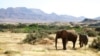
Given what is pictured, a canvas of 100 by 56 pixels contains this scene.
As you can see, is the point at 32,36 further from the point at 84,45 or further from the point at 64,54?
the point at 64,54

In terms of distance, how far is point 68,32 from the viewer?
25.6m

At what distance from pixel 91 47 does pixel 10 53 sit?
9.78 m

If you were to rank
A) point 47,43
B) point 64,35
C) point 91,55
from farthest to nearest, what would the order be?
1. point 47,43
2. point 64,35
3. point 91,55

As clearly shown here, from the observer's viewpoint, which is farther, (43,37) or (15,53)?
(43,37)

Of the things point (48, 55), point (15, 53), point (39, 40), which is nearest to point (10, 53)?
point (15, 53)

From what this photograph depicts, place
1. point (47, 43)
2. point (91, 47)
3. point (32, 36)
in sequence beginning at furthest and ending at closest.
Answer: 1. point (32, 36)
2. point (47, 43)
3. point (91, 47)

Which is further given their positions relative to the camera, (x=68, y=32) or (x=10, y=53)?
(x=68, y=32)

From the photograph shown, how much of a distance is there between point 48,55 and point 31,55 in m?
1.25

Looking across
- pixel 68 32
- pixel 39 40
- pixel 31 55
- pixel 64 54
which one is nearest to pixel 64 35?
pixel 68 32

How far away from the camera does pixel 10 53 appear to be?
21.5 meters

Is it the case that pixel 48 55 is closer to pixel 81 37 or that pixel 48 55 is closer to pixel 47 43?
pixel 81 37

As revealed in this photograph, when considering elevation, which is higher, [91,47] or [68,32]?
[68,32]

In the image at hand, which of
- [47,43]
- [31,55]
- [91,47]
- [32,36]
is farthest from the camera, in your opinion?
[32,36]

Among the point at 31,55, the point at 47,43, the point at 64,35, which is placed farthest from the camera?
the point at 47,43
